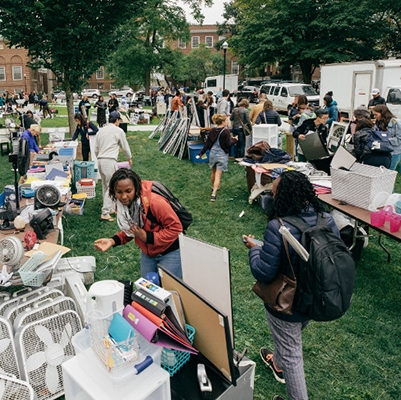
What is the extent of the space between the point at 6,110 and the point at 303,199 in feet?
78.9

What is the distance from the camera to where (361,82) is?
17797 mm

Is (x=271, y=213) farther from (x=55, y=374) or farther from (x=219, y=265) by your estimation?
(x=55, y=374)

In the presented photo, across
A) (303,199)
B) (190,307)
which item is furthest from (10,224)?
(303,199)

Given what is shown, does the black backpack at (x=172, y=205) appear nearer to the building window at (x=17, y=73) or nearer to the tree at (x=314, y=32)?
the tree at (x=314, y=32)

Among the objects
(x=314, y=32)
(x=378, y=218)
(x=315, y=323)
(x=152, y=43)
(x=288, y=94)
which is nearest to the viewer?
(x=315, y=323)

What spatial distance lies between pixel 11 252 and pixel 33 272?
13.3 inches

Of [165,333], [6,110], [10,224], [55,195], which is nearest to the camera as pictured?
[165,333]

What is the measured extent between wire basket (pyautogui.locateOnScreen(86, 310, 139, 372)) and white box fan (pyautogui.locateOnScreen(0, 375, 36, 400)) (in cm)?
83

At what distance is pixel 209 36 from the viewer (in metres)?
62.0

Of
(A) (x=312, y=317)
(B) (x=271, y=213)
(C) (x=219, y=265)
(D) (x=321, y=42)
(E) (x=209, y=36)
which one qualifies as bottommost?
(A) (x=312, y=317)

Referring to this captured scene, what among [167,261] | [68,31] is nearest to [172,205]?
[167,261]

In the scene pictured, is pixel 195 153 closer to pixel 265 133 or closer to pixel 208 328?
pixel 265 133

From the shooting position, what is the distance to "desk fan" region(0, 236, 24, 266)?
3.48 metres

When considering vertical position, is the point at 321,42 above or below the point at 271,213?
above
